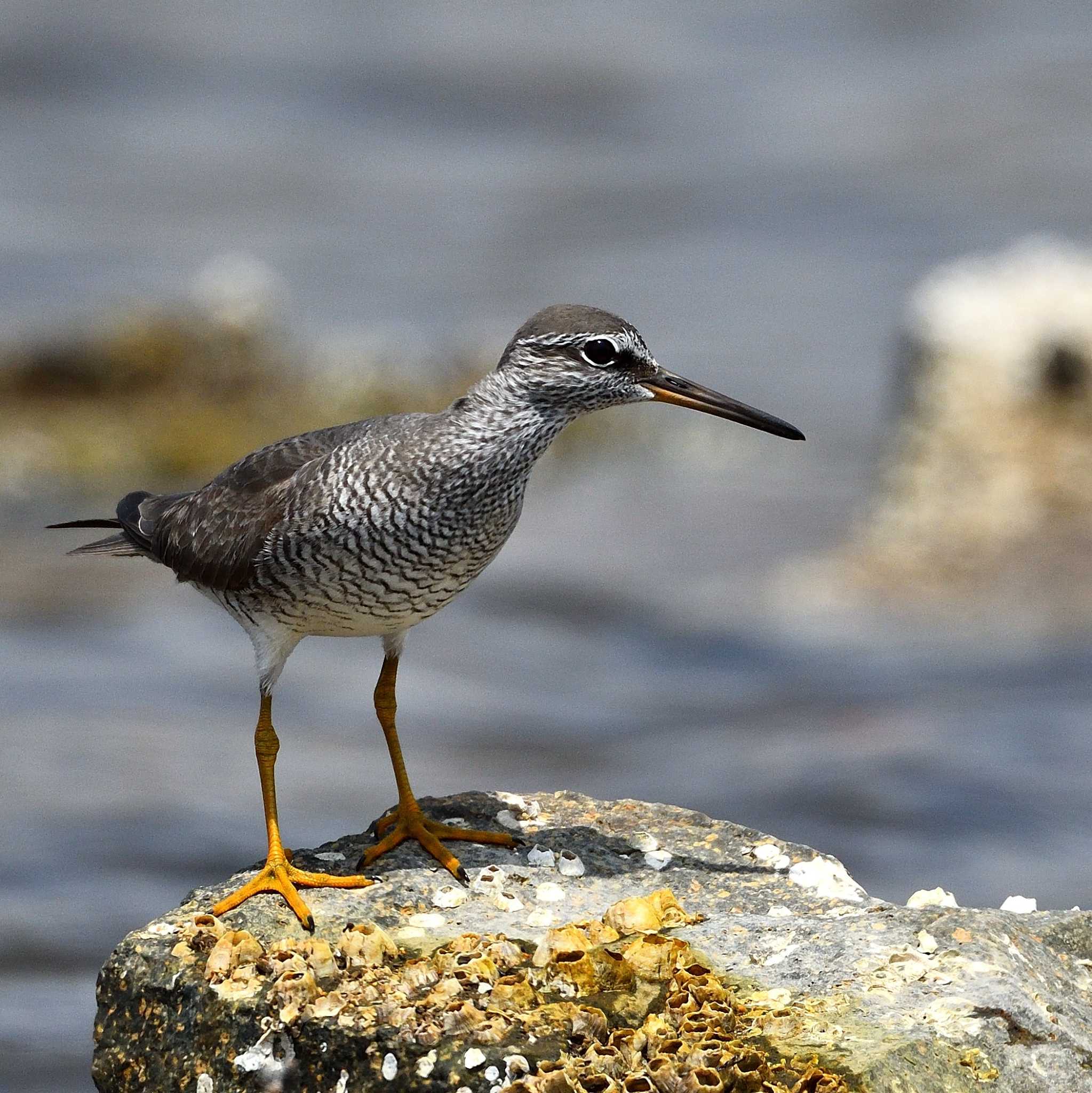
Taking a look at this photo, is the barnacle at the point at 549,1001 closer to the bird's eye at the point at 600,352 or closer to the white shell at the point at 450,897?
the white shell at the point at 450,897

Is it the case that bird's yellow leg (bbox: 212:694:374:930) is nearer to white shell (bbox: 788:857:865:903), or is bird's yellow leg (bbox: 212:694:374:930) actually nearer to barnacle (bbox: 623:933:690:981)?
barnacle (bbox: 623:933:690:981)

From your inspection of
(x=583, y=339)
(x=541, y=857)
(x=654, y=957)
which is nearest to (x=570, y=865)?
(x=541, y=857)

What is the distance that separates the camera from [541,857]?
7480 mm

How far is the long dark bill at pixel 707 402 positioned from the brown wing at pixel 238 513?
131cm

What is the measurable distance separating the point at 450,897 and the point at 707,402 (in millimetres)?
2316

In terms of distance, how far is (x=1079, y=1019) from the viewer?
20.0 feet

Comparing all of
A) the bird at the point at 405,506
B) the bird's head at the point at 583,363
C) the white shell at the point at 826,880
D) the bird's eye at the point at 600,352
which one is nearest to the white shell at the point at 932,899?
the white shell at the point at 826,880

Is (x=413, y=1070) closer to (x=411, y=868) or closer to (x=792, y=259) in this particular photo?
(x=411, y=868)

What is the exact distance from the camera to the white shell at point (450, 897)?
697cm

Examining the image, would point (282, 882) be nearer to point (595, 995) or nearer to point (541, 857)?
point (541, 857)

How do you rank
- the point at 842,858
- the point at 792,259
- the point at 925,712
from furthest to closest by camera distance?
the point at 792,259 → the point at 925,712 → the point at 842,858

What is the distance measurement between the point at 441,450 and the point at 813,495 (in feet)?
36.8

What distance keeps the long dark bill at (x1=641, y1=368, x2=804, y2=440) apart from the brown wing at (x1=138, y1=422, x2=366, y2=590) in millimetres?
1306

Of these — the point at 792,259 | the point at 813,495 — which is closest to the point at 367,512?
the point at 813,495
